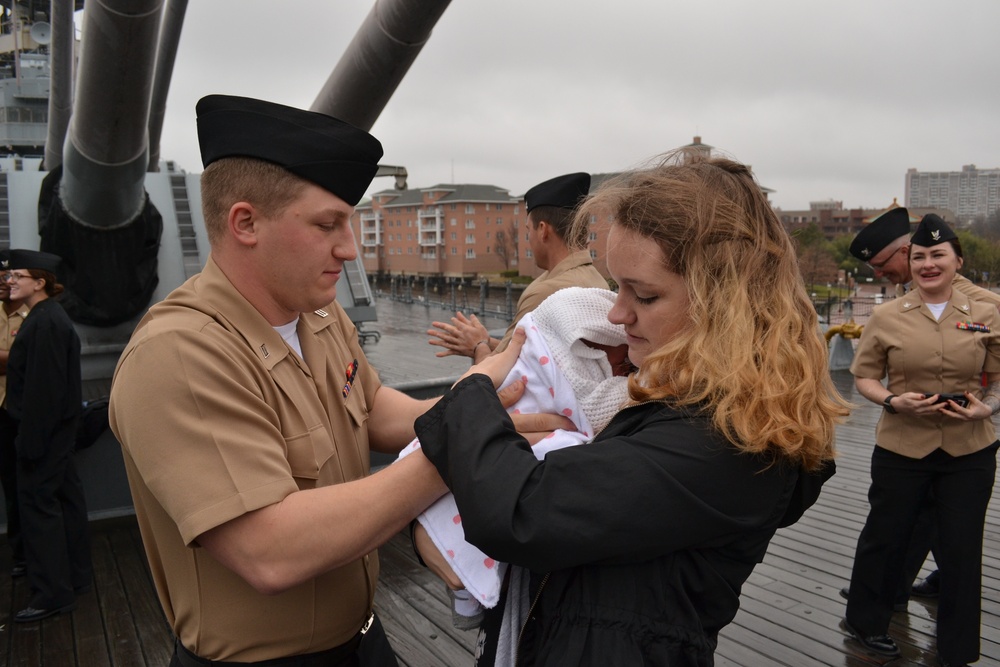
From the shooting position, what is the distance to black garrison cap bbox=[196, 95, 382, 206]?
1.30m

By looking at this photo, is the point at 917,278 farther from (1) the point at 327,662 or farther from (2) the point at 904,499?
(1) the point at 327,662

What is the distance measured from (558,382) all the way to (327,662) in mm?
723

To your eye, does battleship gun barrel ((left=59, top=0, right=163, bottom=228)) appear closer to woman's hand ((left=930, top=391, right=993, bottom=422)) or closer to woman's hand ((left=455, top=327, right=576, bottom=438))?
woman's hand ((left=455, top=327, right=576, bottom=438))

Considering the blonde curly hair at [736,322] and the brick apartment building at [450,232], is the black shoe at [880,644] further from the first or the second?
the brick apartment building at [450,232]

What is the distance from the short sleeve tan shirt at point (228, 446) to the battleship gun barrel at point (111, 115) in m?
3.20

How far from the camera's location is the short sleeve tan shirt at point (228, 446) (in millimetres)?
1165

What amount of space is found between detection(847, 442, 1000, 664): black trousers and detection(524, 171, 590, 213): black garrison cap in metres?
1.78

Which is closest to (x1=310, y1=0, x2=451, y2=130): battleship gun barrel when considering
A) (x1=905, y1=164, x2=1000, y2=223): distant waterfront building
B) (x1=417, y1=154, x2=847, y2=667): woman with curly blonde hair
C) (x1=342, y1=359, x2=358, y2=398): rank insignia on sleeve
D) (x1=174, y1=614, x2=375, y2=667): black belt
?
(x1=342, y1=359, x2=358, y2=398): rank insignia on sleeve

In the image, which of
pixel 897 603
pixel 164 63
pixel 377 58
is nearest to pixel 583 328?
pixel 897 603

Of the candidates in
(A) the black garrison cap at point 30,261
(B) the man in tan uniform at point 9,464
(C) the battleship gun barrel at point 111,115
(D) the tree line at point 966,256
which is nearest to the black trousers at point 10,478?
(B) the man in tan uniform at point 9,464

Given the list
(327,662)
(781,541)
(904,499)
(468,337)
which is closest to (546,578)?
(327,662)

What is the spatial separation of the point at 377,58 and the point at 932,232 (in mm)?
3209

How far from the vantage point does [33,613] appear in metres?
3.56

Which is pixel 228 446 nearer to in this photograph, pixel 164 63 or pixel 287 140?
pixel 287 140
